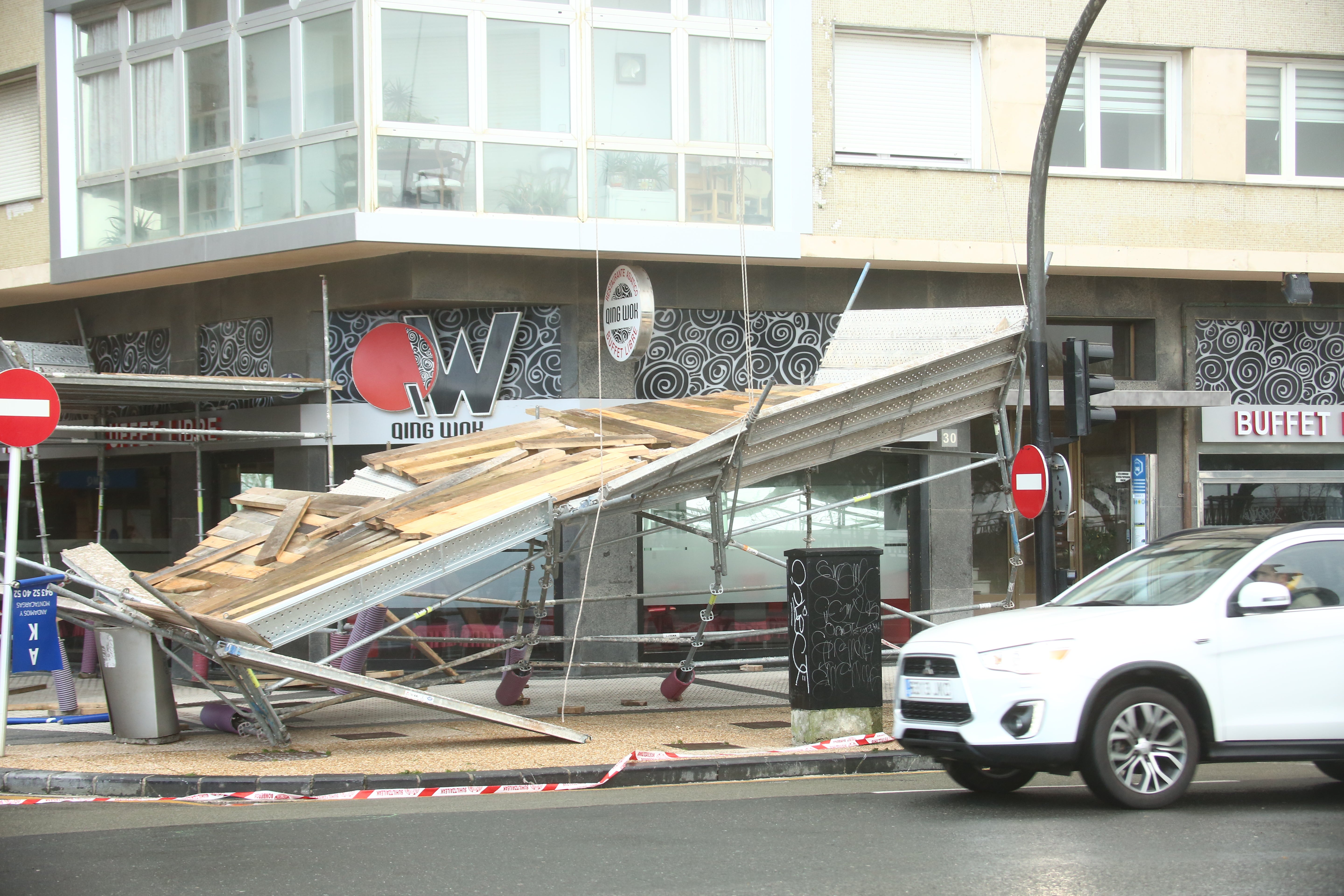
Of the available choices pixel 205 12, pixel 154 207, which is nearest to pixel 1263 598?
pixel 154 207

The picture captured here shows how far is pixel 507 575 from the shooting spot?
15.4 metres

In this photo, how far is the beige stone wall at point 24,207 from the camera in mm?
16734

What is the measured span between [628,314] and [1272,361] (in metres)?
8.94

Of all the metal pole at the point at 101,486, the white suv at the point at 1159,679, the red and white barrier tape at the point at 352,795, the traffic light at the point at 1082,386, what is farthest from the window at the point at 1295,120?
the metal pole at the point at 101,486

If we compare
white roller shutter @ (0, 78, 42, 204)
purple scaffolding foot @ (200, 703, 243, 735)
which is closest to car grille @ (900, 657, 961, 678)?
purple scaffolding foot @ (200, 703, 243, 735)

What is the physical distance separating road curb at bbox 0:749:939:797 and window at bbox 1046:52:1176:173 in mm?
10003

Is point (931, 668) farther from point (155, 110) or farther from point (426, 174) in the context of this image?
point (155, 110)

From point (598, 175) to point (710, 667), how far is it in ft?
18.1

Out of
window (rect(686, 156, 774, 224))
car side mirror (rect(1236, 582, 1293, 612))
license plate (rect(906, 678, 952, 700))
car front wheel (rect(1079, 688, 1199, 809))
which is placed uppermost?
window (rect(686, 156, 774, 224))

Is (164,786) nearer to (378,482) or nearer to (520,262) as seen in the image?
(378,482)

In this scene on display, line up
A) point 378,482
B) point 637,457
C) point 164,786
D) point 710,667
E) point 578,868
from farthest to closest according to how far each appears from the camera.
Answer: point 710,667 < point 378,482 < point 637,457 < point 164,786 < point 578,868

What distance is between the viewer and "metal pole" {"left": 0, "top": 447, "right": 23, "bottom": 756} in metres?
9.39

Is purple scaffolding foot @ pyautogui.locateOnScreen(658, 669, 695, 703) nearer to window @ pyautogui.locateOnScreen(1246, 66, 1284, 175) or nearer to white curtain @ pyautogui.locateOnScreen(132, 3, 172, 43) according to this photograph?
white curtain @ pyautogui.locateOnScreen(132, 3, 172, 43)

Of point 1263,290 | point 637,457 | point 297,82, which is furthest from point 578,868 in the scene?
point 1263,290
